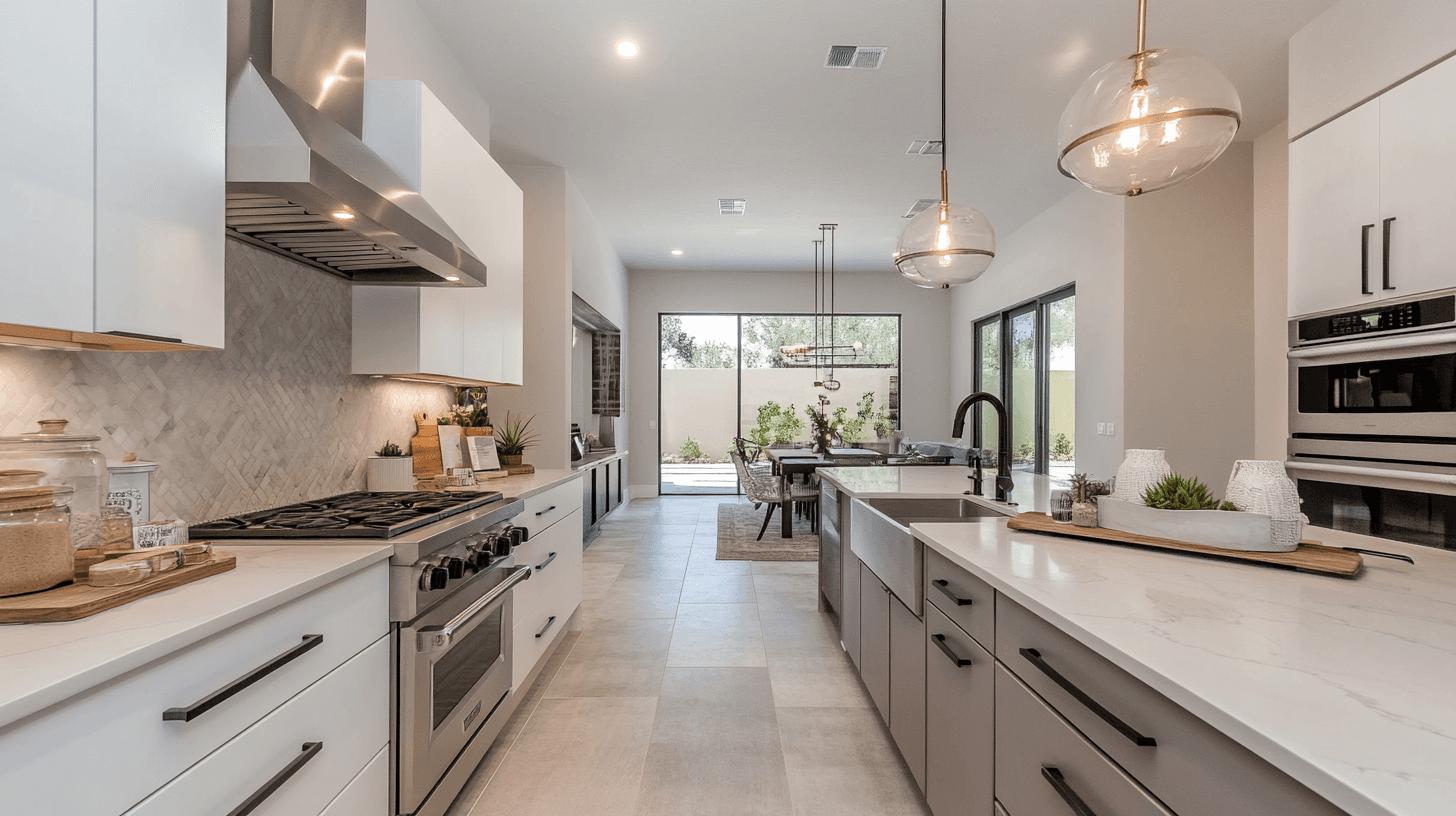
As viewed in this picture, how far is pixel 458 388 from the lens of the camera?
3826 millimetres

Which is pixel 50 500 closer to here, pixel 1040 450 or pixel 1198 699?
pixel 1198 699

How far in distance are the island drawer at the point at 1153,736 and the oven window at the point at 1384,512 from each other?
2.68 m

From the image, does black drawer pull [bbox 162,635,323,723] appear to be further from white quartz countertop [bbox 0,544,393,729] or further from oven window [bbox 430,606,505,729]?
oven window [bbox 430,606,505,729]

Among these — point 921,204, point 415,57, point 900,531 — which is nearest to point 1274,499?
point 900,531

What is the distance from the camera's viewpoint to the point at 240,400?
2064 mm

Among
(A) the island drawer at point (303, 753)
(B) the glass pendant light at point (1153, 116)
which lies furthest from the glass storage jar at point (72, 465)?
(B) the glass pendant light at point (1153, 116)

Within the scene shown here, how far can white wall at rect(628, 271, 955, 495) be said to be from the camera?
9359 mm

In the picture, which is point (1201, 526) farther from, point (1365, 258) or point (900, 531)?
point (1365, 258)

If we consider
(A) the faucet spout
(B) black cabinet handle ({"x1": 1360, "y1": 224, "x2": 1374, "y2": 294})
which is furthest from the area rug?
(B) black cabinet handle ({"x1": 1360, "y1": 224, "x2": 1374, "y2": 294})

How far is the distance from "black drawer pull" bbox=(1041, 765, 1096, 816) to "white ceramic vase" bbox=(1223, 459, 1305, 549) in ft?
2.50

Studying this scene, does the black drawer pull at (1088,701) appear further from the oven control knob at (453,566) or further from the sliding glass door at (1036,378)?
the sliding glass door at (1036,378)

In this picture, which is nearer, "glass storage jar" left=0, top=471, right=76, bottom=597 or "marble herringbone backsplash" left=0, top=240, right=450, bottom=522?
"glass storage jar" left=0, top=471, right=76, bottom=597

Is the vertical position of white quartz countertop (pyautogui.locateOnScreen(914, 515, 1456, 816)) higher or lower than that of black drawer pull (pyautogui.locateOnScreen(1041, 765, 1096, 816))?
higher

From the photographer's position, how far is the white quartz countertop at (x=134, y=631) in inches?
32.1
